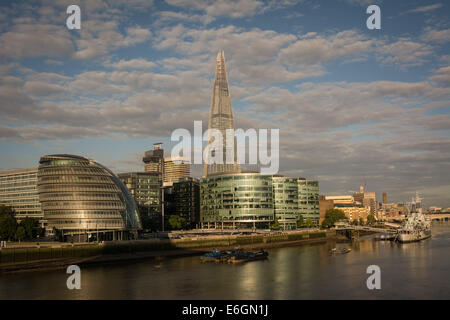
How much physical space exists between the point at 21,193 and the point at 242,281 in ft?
394

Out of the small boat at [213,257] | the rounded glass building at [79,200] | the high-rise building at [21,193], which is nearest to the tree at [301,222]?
the rounded glass building at [79,200]

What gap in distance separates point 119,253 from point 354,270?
172 feet

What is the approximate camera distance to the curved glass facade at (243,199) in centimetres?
17875

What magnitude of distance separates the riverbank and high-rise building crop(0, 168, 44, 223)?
62.1 metres

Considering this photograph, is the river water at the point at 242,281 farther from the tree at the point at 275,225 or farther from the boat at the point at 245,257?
the tree at the point at 275,225

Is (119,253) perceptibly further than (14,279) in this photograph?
Yes

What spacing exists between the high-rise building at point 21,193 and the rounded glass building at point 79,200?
42855 millimetres

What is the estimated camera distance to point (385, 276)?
223 ft

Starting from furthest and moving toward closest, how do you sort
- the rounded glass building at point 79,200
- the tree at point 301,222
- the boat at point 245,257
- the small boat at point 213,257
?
1. the tree at point 301,222
2. the rounded glass building at point 79,200
3. the small boat at point 213,257
4. the boat at point 245,257

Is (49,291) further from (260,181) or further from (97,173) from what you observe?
(260,181)

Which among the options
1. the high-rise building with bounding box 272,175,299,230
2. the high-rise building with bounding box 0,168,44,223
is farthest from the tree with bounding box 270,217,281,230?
the high-rise building with bounding box 0,168,44,223

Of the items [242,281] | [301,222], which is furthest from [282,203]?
[242,281]

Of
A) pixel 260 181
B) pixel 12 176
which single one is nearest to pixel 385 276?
pixel 260 181

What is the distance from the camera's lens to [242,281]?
64312 millimetres
